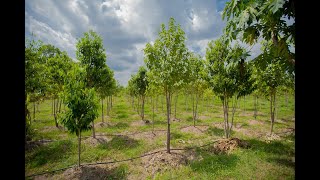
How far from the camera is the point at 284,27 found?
15.8 feet

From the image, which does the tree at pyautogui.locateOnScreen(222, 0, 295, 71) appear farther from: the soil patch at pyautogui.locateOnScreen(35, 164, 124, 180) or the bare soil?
the bare soil

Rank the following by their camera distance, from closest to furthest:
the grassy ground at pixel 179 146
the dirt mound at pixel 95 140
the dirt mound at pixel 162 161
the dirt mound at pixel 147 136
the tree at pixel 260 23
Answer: the tree at pixel 260 23
the grassy ground at pixel 179 146
the dirt mound at pixel 162 161
the dirt mound at pixel 95 140
the dirt mound at pixel 147 136

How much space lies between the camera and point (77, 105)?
462 inches

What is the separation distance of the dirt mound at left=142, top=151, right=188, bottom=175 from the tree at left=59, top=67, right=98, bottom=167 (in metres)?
4.38

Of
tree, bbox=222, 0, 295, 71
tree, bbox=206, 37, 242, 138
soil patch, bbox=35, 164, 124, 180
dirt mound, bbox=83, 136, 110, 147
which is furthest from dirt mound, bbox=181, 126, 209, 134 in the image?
tree, bbox=222, 0, 295, 71

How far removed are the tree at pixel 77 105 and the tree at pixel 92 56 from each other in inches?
198

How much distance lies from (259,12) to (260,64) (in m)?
1.85

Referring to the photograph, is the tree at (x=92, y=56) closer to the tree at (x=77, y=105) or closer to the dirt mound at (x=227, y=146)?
the tree at (x=77, y=105)

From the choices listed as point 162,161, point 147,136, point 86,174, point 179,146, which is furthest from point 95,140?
point 162,161

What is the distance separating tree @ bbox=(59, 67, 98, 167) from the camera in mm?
11656

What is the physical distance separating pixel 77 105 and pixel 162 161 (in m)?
6.36

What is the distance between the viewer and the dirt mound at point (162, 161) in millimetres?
11594

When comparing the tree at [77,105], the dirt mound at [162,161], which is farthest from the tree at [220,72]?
the tree at [77,105]

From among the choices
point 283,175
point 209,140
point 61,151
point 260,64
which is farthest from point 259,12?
point 61,151
